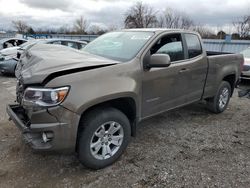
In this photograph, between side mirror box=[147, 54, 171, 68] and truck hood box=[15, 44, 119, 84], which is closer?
truck hood box=[15, 44, 119, 84]

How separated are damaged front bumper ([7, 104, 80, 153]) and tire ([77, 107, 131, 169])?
17 cm

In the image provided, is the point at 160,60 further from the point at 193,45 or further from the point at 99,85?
the point at 193,45

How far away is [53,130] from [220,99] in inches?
156

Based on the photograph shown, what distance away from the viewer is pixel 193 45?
465 centimetres

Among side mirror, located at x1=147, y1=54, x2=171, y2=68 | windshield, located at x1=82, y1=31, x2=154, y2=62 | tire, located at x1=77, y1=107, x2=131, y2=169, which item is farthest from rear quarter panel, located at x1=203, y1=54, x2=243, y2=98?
tire, located at x1=77, y1=107, x2=131, y2=169

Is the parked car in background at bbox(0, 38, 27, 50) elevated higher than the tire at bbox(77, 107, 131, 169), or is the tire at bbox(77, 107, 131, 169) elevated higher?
the parked car in background at bbox(0, 38, 27, 50)

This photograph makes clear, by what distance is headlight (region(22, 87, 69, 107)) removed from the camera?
2705 millimetres

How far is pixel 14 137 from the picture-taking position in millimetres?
4121

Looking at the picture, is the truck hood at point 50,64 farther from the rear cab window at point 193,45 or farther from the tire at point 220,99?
the tire at point 220,99

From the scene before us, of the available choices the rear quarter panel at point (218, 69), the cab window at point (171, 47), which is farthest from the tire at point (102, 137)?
the rear quarter panel at point (218, 69)

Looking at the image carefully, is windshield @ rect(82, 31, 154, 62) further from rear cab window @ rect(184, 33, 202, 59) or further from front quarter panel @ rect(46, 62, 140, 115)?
rear cab window @ rect(184, 33, 202, 59)

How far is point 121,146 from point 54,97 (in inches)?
47.2

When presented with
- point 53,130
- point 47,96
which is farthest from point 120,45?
point 53,130

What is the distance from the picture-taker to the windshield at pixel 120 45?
3647 millimetres
